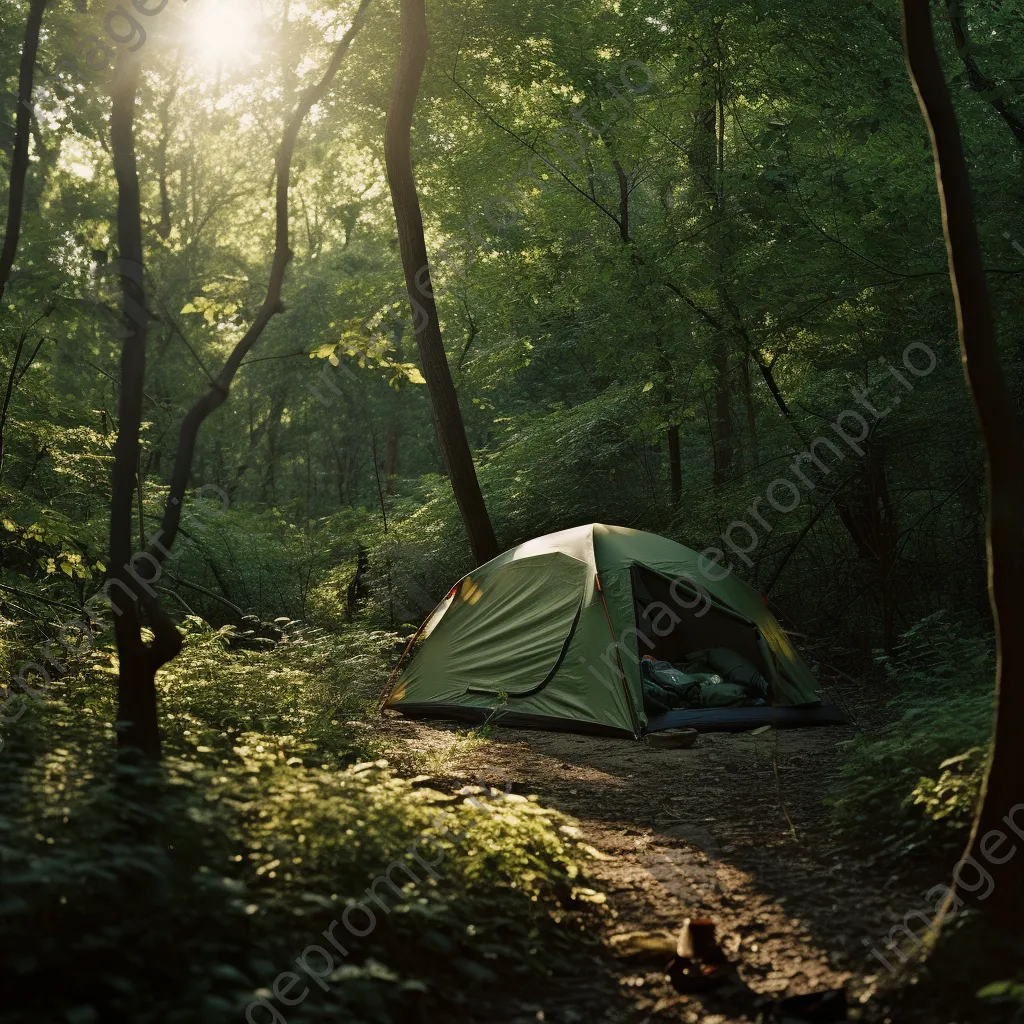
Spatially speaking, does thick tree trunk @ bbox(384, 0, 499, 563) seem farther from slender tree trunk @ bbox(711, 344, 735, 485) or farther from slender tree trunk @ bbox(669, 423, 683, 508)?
slender tree trunk @ bbox(669, 423, 683, 508)

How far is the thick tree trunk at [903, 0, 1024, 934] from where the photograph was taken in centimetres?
312

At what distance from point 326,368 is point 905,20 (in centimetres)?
2180

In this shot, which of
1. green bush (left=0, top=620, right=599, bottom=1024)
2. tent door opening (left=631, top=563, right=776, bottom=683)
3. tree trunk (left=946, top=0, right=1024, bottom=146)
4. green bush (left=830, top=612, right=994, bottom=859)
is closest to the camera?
green bush (left=0, top=620, right=599, bottom=1024)

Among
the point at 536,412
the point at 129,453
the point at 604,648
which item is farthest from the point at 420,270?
the point at 536,412

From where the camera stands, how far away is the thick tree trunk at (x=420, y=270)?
9820mm

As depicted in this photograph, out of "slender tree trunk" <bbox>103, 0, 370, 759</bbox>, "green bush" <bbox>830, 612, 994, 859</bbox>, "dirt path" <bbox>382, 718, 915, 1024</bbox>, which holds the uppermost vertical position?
"slender tree trunk" <bbox>103, 0, 370, 759</bbox>

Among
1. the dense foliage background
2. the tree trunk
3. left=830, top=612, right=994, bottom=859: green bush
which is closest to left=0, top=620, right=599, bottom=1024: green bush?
the dense foliage background

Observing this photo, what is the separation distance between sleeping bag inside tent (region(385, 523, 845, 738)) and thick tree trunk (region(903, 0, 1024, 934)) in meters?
4.28

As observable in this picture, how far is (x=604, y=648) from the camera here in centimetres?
777

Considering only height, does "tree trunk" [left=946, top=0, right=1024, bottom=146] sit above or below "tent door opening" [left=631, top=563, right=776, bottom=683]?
above

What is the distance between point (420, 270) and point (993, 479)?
791 centimetres

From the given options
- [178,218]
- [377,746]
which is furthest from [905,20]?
Answer: [178,218]

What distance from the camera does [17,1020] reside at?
2.20 meters

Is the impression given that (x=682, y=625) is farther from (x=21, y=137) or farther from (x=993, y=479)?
(x=21, y=137)
